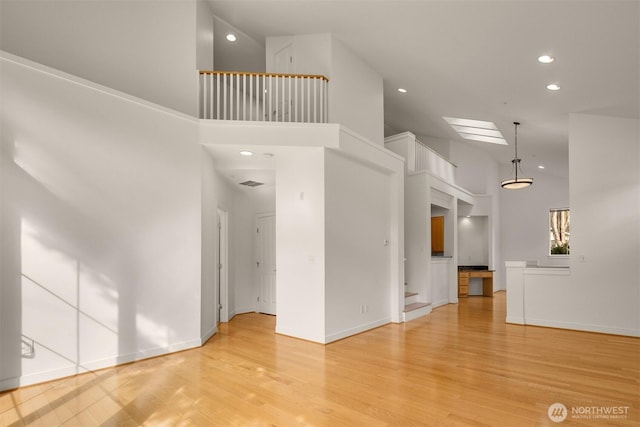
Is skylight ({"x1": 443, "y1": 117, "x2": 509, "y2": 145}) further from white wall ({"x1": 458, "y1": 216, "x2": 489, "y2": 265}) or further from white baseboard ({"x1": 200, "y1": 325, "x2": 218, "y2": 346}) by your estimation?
white baseboard ({"x1": 200, "y1": 325, "x2": 218, "y2": 346})

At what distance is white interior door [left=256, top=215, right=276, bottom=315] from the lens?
7.46 m

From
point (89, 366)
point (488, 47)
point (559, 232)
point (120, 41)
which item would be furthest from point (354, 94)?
point (559, 232)

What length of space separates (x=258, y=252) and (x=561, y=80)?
6002 mm

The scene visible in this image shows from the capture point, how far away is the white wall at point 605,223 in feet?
19.6

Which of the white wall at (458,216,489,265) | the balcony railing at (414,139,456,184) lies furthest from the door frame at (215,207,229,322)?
the white wall at (458,216,489,265)

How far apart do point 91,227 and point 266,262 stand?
3.83 meters

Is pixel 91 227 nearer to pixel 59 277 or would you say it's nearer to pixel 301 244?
pixel 59 277

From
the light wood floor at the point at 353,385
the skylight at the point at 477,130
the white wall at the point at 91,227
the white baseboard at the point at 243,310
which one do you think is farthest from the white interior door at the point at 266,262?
the skylight at the point at 477,130

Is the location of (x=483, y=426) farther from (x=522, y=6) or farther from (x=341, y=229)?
(x=522, y=6)

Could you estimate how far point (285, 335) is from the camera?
5.75m

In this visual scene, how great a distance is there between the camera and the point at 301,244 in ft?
18.6

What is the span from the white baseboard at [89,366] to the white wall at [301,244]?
145 centimetres

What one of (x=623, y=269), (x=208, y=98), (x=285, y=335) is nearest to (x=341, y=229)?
(x=285, y=335)

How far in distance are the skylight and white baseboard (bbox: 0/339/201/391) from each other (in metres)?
7.55
